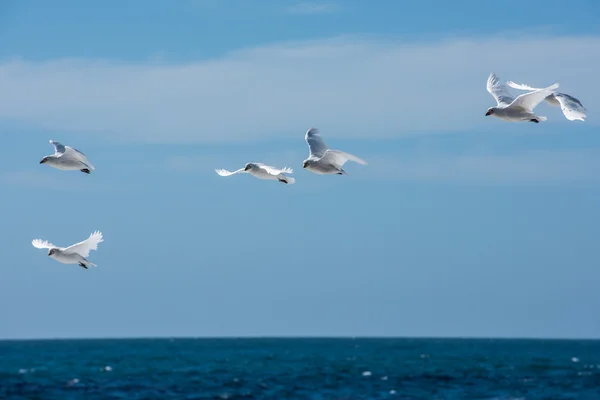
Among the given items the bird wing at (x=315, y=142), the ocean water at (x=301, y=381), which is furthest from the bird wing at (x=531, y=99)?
the ocean water at (x=301, y=381)

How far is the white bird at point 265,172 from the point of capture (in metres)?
28.0

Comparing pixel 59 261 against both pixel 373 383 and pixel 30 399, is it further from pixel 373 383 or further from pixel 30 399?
pixel 373 383

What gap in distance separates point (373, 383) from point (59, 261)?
39889mm

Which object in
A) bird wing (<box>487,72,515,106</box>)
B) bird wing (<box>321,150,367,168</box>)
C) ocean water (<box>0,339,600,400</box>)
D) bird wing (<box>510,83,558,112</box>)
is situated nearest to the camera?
bird wing (<box>510,83,558,112</box>)

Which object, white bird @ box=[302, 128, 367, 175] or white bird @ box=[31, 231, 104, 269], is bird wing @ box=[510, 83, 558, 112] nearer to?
white bird @ box=[302, 128, 367, 175]

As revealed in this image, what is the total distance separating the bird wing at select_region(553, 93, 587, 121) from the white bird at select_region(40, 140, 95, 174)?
12783 millimetres

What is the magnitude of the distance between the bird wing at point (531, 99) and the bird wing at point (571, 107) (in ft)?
1.09

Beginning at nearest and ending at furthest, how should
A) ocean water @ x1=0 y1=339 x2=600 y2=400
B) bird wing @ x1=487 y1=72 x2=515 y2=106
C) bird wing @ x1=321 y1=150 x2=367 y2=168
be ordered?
bird wing @ x1=321 y1=150 x2=367 y2=168 < bird wing @ x1=487 y1=72 x2=515 y2=106 < ocean water @ x1=0 y1=339 x2=600 y2=400

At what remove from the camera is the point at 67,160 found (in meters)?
28.9

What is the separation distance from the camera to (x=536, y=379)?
69.4m

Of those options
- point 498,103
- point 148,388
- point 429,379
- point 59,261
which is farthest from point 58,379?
point 498,103

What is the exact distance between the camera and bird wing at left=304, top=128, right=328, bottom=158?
29.4 meters

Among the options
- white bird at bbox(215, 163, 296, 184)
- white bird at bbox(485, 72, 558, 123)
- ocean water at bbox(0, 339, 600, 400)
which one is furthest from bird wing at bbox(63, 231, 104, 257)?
ocean water at bbox(0, 339, 600, 400)

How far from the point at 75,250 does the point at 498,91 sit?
1271 cm
